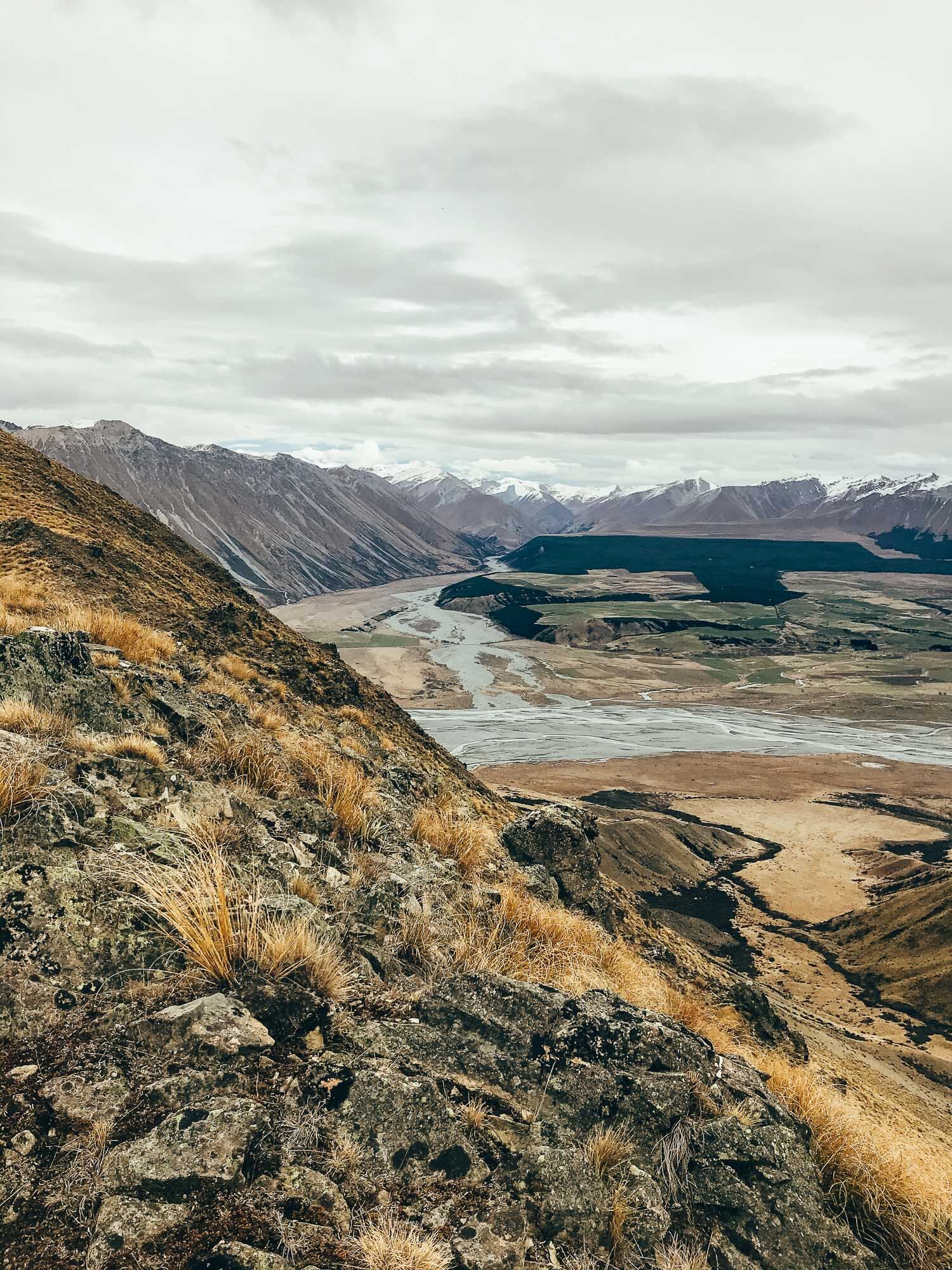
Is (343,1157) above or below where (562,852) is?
above

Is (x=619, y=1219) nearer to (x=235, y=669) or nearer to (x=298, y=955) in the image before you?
(x=298, y=955)

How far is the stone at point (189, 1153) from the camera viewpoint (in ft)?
9.20

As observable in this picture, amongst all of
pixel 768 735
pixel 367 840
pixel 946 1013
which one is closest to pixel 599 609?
pixel 768 735

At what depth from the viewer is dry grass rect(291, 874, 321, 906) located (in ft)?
17.6

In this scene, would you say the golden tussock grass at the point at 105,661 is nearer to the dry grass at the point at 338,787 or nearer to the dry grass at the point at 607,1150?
the dry grass at the point at 338,787

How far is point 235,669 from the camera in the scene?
1578cm

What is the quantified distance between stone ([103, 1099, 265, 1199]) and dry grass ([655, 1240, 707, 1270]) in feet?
7.33

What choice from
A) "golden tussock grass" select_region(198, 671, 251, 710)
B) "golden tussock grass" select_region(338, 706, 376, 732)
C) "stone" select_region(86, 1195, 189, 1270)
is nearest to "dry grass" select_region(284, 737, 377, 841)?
"golden tussock grass" select_region(198, 671, 251, 710)

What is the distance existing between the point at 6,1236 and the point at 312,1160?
1285 mm

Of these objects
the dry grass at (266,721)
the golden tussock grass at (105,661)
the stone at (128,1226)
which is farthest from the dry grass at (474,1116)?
the dry grass at (266,721)

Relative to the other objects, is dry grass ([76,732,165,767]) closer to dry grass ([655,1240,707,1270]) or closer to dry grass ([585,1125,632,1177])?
dry grass ([585,1125,632,1177])

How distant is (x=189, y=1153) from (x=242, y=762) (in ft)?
15.5

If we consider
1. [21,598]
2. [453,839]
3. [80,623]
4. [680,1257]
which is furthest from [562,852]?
[21,598]

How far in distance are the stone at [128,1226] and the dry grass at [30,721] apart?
395 centimetres
